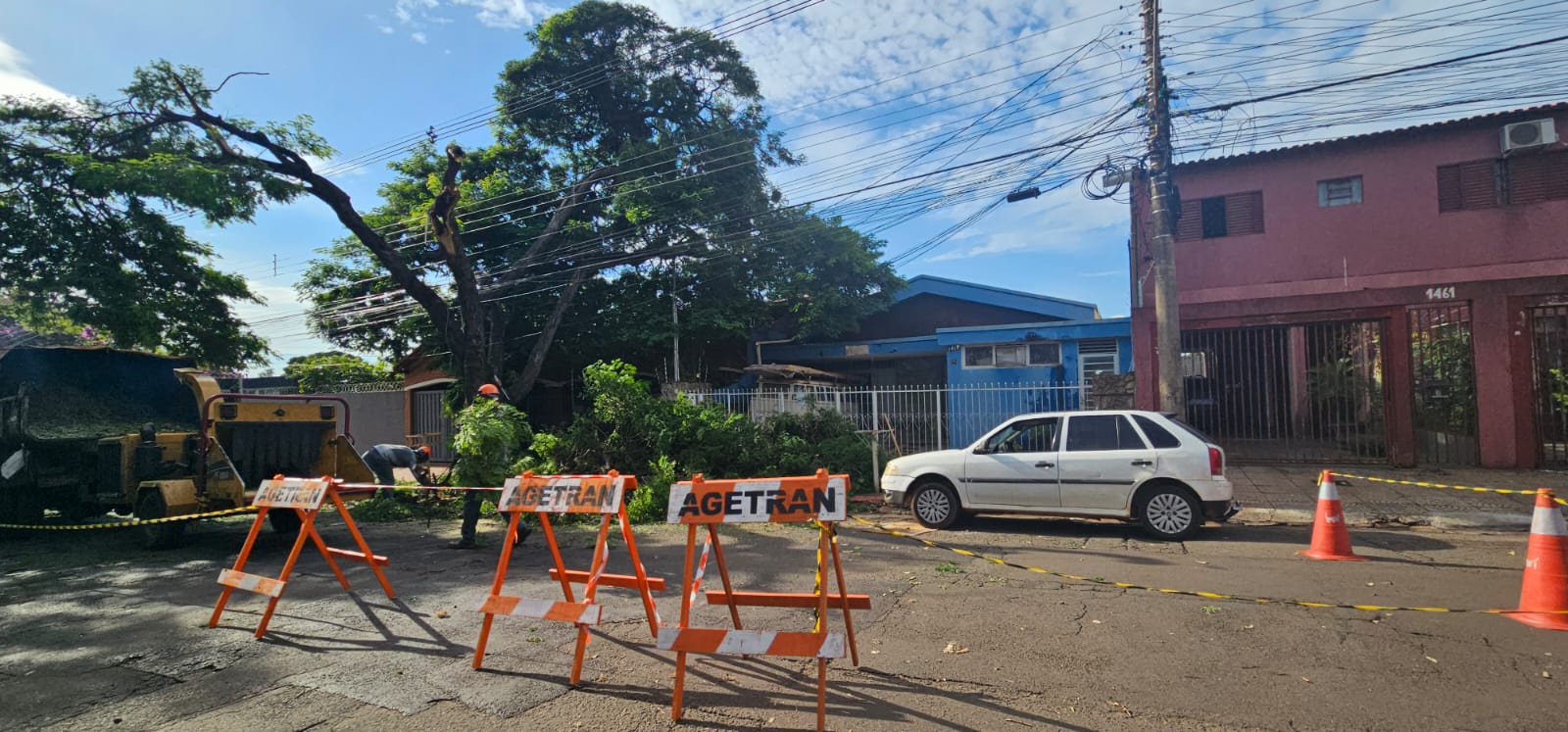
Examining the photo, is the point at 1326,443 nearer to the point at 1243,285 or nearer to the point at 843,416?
the point at 1243,285

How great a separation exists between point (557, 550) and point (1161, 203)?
10183mm

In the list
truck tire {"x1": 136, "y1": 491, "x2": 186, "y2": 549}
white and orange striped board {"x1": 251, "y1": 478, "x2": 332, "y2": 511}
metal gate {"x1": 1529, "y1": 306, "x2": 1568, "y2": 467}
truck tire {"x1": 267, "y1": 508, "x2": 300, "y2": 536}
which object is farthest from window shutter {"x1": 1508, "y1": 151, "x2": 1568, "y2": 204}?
truck tire {"x1": 136, "y1": 491, "x2": 186, "y2": 549}

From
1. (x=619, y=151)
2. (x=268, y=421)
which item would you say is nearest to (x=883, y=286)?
(x=619, y=151)

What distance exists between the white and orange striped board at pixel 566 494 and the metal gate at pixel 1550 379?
14902 millimetres

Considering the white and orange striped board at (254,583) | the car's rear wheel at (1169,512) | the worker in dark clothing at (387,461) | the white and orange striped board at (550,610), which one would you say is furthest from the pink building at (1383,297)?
the white and orange striped board at (254,583)

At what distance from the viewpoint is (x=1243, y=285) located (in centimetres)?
1388

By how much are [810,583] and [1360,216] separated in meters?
12.7

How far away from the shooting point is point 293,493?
A: 591 centimetres

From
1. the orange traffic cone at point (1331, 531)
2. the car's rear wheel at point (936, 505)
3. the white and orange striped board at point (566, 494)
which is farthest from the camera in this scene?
the car's rear wheel at point (936, 505)

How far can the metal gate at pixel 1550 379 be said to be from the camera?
12.0 meters

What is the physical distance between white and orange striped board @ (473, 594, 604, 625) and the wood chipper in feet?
17.8

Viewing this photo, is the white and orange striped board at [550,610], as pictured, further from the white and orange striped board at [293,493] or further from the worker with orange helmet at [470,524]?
the worker with orange helmet at [470,524]

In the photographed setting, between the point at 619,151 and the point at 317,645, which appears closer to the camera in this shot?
the point at 317,645

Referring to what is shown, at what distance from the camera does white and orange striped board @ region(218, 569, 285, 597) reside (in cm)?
523
